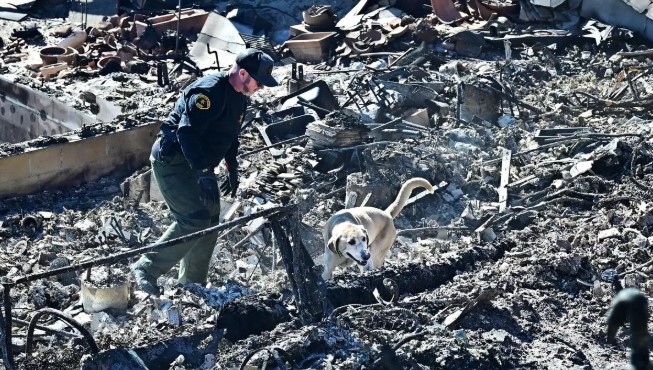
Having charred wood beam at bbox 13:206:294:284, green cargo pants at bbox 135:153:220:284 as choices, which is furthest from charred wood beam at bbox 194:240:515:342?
green cargo pants at bbox 135:153:220:284

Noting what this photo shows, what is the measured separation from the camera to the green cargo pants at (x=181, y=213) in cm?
727

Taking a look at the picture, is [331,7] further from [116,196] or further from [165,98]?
[116,196]

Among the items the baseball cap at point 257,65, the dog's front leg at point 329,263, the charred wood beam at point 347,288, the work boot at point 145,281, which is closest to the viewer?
the charred wood beam at point 347,288

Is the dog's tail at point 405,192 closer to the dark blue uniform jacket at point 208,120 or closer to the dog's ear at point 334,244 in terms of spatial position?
A: the dog's ear at point 334,244

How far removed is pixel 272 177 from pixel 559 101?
4.48m

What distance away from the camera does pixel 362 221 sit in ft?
25.5

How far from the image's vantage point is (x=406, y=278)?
7.18m

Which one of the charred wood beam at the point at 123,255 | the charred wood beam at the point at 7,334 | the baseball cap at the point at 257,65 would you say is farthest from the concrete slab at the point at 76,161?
the charred wood beam at the point at 7,334

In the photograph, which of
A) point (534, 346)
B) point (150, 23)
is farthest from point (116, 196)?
point (150, 23)

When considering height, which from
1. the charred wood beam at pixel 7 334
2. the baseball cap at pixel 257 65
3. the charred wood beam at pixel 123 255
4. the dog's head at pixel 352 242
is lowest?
the dog's head at pixel 352 242

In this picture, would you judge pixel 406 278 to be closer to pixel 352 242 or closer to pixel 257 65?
pixel 352 242

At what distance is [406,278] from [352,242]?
0.47 m

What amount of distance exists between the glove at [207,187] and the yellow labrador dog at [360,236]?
991 millimetres

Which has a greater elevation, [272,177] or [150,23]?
[272,177]
